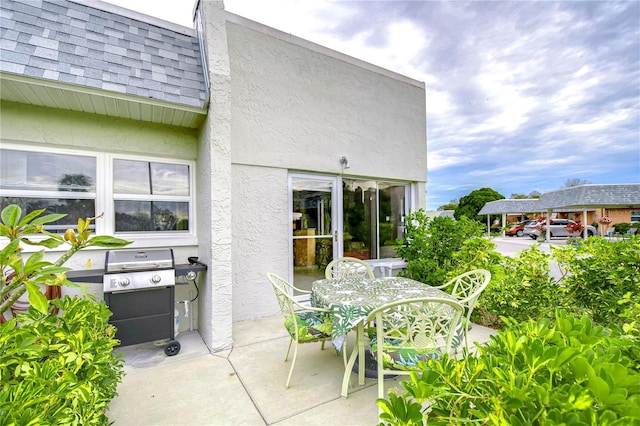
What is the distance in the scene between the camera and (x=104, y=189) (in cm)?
395

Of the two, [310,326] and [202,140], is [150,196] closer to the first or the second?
[202,140]

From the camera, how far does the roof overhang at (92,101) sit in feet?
9.88

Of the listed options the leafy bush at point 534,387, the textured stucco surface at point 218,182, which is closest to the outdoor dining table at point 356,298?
the textured stucco surface at point 218,182

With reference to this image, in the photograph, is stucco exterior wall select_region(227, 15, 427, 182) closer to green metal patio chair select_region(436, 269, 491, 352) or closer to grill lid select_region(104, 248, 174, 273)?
grill lid select_region(104, 248, 174, 273)

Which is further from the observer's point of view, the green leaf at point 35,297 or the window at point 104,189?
the window at point 104,189

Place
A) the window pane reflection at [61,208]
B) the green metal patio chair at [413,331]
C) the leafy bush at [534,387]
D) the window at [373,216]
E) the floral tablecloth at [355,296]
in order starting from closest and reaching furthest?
1. the leafy bush at [534,387]
2. the green metal patio chair at [413,331]
3. the floral tablecloth at [355,296]
4. the window pane reflection at [61,208]
5. the window at [373,216]

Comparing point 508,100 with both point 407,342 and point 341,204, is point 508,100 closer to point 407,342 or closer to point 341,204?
point 341,204

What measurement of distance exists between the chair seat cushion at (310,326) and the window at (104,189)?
2517 mm

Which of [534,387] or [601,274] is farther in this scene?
[601,274]

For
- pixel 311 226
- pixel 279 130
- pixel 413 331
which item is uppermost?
pixel 279 130

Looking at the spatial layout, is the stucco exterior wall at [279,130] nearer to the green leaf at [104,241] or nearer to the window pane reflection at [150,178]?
the window pane reflection at [150,178]

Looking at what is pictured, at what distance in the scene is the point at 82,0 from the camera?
370 centimetres

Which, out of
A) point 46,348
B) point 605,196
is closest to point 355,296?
point 46,348

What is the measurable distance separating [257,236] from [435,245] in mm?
3646
